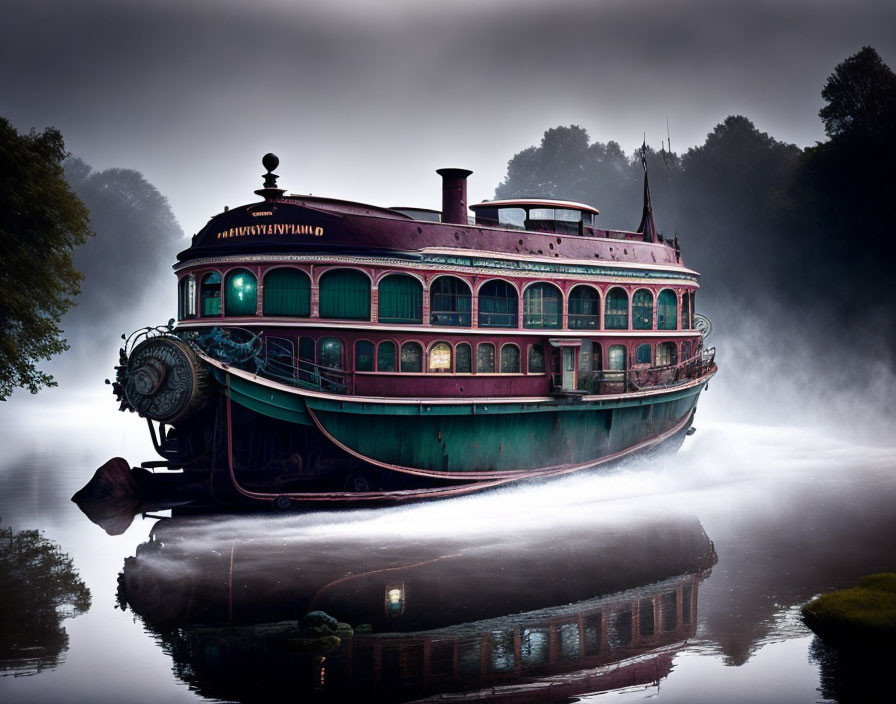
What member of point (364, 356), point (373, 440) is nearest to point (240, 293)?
point (364, 356)

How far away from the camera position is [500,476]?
22141 mm

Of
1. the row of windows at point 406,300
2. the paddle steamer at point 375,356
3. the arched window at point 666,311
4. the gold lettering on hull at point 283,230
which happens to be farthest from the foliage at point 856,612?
the gold lettering on hull at point 283,230

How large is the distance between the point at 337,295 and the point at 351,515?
5071mm

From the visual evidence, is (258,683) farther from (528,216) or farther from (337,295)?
(528,216)

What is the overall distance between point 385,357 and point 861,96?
3606 centimetres

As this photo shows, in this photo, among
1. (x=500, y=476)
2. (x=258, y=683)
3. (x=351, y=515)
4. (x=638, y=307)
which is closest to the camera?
(x=258, y=683)

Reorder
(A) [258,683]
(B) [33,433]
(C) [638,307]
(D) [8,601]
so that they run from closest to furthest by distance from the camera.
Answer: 1. (A) [258,683]
2. (D) [8,601]
3. (C) [638,307]
4. (B) [33,433]

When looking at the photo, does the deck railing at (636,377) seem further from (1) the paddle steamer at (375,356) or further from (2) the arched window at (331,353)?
(2) the arched window at (331,353)

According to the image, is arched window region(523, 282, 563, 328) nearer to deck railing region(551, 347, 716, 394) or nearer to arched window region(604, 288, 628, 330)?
deck railing region(551, 347, 716, 394)

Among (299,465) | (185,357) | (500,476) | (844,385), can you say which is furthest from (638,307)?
(844,385)

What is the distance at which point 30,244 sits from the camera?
26.3 meters

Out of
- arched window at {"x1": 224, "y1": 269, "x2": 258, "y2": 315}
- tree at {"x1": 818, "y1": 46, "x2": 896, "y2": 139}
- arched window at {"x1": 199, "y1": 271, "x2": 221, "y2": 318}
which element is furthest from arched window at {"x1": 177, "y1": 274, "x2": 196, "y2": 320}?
tree at {"x1": 818, "y1": 46, "x2": 896, "y2": 139}

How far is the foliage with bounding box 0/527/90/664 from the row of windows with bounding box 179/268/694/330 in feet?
21.7

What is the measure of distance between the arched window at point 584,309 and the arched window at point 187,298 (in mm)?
9789
